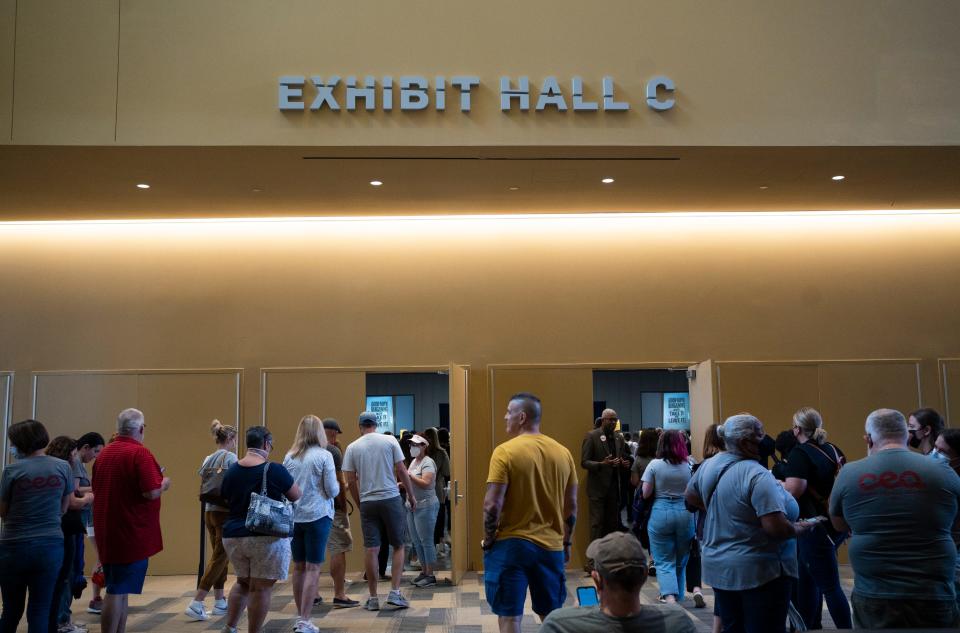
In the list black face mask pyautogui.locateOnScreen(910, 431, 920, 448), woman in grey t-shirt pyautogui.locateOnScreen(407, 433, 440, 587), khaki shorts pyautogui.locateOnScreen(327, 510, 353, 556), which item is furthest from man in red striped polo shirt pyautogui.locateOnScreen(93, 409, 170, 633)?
black face mask pyautogui.locateOnScreen(910, 431, 920, 448)

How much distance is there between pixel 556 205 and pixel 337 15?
3.20 m

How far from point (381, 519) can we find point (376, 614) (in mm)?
775

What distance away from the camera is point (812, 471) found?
5.38 metres

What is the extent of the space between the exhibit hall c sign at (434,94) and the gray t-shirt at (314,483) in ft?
9.31

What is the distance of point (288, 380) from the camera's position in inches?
388

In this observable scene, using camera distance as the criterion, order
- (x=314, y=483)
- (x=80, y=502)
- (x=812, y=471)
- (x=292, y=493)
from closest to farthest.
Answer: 1. (x=812, y=471)
2. (x=292, y=493)
3. (x=80, y=502)
4. (x=314, y=483)

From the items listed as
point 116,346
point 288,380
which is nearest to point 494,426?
point 288,380

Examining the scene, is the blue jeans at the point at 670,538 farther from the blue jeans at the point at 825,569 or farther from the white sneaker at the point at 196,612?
the white sneaker at the point at 196,612

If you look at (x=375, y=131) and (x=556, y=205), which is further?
(x=556, y=205)

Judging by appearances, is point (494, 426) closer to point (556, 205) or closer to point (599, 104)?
point (556, 205)

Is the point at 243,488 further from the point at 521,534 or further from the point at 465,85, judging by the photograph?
the point at 465,85

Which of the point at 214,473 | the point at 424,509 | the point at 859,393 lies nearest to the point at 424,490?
the point at 424,509

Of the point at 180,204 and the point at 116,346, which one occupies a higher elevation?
the point at 180,204

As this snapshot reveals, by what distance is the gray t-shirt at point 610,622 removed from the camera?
283cm
